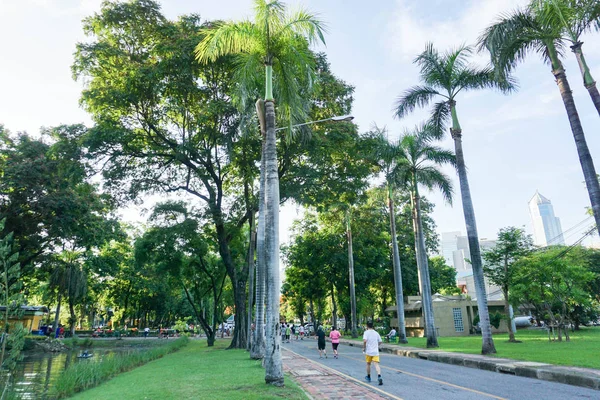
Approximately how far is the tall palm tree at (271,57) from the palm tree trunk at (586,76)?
8.98 metres

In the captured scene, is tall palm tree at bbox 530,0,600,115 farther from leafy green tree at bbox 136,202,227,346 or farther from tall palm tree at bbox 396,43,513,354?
leafy green tree at bbox 136,202,227,346

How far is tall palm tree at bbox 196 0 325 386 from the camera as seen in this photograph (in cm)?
1138

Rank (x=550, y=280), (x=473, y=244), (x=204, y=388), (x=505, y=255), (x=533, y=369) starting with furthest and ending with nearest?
1. (x=505, y=255)
2. (x=550, y=280)
3. (x=473, y=244)
4. (x=533, y=369)
5. (x=204, y=388)

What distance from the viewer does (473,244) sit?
1986 cm

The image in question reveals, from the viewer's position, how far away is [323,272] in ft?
141

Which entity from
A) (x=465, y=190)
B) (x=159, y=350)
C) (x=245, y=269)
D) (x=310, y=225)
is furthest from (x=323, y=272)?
(x=465, y=190)

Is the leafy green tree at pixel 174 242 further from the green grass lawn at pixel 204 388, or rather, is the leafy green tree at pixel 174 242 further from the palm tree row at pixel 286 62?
the green grass lawn at pixel 204 388

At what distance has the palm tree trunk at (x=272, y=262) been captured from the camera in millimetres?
9992

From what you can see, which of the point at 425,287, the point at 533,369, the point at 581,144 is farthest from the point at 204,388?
the point at 425,287

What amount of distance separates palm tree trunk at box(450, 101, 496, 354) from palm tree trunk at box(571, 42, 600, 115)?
7402 mm

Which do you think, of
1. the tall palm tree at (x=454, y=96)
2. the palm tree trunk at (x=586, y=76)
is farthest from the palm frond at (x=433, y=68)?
the palm tree trunk at (x=586, y=76)

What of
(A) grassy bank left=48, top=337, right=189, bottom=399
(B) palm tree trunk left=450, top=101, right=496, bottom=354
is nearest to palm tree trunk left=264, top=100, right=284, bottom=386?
(A) grassy bank left=48, top=337, right=189, bottom=399

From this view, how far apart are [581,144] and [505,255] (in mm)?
16753

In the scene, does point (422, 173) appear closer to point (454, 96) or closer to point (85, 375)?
point (454, 96)
